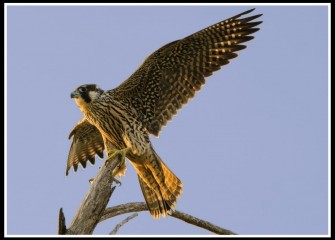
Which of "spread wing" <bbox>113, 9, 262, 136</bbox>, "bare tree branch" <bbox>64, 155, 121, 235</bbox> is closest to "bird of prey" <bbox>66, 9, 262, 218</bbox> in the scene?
"spread wing" <bbox>113, 9, 262, 136</bbox>

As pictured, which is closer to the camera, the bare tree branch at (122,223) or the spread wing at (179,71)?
the bare tree branch at (122,223)

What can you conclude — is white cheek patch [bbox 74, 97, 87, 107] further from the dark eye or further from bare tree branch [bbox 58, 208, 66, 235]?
bare tree branch [bbox 58, 208, 66, 235]

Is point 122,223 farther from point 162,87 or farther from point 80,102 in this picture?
point 162,87

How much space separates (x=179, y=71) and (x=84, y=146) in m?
1.75

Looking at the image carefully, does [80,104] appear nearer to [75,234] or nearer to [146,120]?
Result: [146,120]

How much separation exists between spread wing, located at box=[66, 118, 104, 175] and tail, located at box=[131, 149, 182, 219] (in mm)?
1353

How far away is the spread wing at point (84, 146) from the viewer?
828 cm

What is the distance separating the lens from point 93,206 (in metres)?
5.20

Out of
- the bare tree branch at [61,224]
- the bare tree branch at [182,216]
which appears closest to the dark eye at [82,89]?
the bare tree branch at [182,216]

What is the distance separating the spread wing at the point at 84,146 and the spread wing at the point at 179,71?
1023 mm

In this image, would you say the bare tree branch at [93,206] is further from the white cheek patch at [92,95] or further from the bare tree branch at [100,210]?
the white cheek patch at [92,95]

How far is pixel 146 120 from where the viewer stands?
24.8ft

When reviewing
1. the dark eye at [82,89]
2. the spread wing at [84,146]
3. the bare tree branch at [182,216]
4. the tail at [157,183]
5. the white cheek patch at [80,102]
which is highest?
the dark eye at [82,89]

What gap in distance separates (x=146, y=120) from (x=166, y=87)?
48 centimetres
